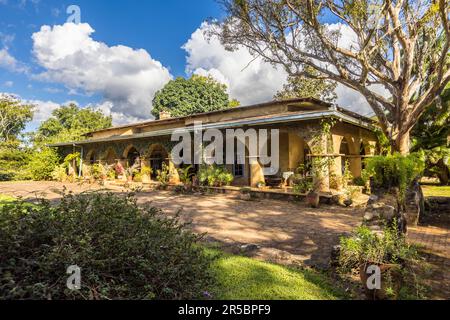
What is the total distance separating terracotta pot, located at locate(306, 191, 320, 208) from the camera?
10.0m

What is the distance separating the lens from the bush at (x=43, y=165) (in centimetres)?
2438

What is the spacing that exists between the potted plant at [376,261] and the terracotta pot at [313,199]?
5.76 m

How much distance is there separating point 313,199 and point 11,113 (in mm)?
36507

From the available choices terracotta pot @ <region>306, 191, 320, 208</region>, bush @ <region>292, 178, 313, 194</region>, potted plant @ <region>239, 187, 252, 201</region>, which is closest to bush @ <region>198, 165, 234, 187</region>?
potted plant @ <region>239, 187, 252, 201</region>

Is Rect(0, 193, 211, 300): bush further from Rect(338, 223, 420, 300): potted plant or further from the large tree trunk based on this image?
the large tree trunk

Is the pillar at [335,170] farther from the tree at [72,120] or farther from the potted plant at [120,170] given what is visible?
the tree at [72,120]

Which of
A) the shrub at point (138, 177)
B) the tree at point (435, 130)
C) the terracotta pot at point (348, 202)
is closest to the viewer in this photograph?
the terracotta pot at point (348, 202)

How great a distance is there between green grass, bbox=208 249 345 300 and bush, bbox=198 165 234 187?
9785 millimetres

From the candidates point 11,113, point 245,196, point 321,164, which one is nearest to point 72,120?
point 11,113

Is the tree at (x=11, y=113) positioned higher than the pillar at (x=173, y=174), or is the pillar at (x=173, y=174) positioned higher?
the tree at (x=11, y=113)

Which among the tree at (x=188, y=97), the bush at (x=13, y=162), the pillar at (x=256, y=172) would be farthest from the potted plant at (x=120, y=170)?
the tree at (x=188, y=97)
